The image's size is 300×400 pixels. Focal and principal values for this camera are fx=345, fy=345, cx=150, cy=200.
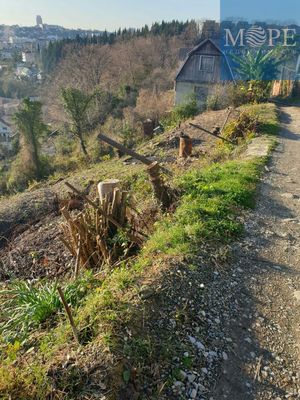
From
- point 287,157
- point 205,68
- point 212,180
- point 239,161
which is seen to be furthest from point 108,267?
point 205,68

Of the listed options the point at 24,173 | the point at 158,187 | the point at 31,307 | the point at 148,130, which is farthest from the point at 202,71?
the point at 31,307

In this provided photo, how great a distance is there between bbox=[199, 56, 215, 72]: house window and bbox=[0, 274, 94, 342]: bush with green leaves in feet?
75.7

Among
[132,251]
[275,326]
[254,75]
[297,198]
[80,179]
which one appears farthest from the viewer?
[254,75]

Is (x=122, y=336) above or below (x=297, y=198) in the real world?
above

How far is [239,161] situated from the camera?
7938 mm

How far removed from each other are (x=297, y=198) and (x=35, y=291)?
4.68 meters

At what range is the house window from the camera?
23797 mm

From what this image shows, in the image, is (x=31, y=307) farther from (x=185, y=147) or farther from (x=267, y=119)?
(x=267, y=119)

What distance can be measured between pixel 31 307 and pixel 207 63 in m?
23.9

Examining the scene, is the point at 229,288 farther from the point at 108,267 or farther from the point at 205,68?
the point at 205,68

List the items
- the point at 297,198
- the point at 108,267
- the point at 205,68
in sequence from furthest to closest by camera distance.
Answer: the point at 205,68
the point at 297,198
the point at 108,267

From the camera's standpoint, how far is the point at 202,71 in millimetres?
24266

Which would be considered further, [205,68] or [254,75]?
[205,68]

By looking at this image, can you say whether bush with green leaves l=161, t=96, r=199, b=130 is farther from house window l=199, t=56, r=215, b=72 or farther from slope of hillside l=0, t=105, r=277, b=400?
slope of hillside l=0, t=105, r=277, b=400
